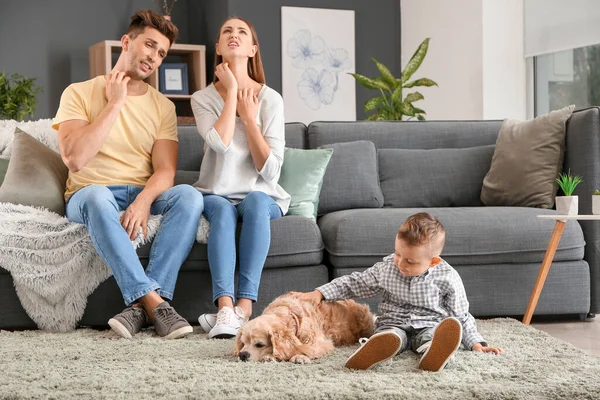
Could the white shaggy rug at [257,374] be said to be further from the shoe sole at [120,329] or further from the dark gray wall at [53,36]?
the dark gray wall at [53,36]

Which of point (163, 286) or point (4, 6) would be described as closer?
point (163, 286)

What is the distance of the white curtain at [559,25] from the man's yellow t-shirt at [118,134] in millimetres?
3170

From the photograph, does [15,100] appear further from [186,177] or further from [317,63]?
[317,63]

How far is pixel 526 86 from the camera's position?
5.68 metres

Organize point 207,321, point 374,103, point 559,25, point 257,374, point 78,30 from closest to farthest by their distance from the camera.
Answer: point 257,374
point 207,321
point 559,25
point 374,103
point 78,30

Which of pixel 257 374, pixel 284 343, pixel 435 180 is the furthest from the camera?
pixel 435 180

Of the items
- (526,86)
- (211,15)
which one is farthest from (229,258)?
(211,15)

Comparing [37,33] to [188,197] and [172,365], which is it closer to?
[188,197]

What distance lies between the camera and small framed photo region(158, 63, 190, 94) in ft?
20.4

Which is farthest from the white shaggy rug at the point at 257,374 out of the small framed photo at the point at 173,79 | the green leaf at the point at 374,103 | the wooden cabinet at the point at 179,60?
the small framed photo at the point at 173,79

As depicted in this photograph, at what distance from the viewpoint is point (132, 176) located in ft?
9.91

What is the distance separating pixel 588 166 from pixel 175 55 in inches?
160

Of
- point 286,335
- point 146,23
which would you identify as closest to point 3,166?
point 146,23

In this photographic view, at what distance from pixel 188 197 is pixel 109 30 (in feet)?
13.3
